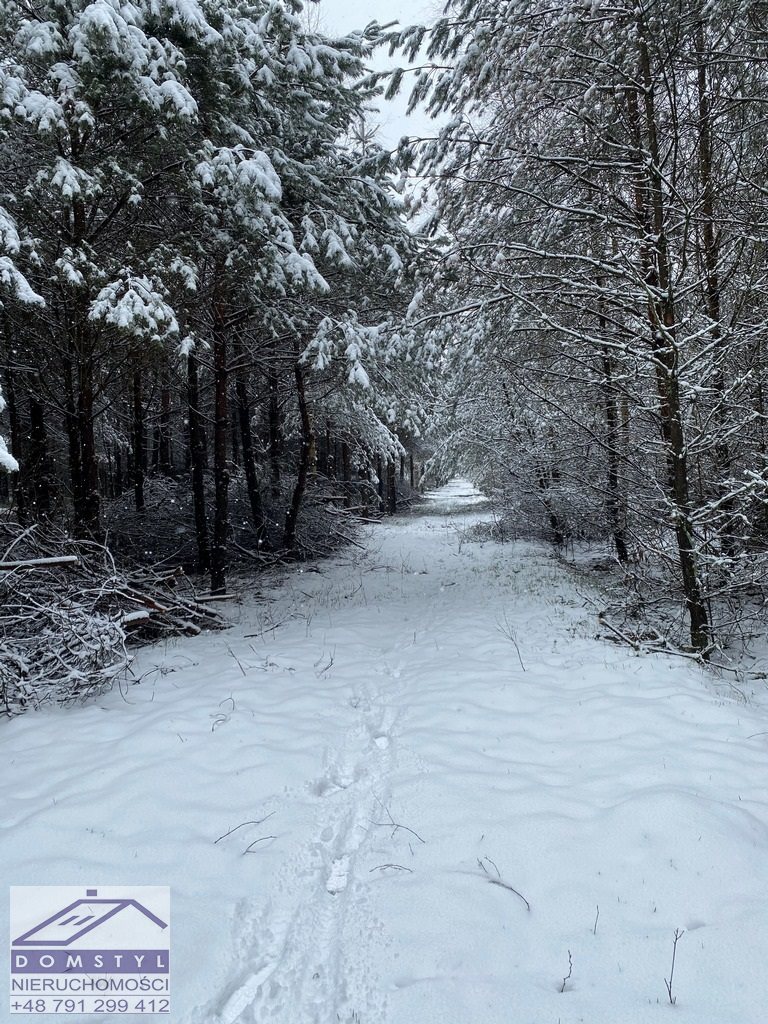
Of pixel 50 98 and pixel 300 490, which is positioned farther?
pixel 300 490

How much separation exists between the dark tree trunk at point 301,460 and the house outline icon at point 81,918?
9.22 metres

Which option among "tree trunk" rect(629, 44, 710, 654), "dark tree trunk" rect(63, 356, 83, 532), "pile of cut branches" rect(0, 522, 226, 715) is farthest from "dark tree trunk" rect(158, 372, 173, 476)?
"tree trunk" rect(629, 44, 710, 654)

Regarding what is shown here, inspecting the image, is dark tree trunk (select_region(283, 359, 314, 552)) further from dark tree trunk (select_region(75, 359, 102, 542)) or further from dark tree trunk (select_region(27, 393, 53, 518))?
dark tree trunk (select_region(27, 393, 53, 518))

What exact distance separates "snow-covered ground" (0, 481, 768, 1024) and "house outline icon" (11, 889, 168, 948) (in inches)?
4.5

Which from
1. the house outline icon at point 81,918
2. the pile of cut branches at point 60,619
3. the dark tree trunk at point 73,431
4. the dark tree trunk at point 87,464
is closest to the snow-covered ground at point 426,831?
the house outline icon at point 81,918

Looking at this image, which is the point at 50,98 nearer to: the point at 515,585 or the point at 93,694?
the point at 93,694

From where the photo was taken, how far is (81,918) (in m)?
2.63

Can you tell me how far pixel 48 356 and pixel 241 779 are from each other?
7.91m

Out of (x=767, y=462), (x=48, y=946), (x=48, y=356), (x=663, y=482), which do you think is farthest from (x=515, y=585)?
(x=48, y=356)

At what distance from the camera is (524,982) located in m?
2.29

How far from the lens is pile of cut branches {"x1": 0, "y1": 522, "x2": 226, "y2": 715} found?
5.09 m

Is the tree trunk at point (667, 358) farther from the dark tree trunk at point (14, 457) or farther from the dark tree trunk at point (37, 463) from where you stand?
the dark tree trunk at point (37, 463)

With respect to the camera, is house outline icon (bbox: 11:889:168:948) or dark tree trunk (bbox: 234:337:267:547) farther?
dark tree trunk (bbox: 234:337:267:547)

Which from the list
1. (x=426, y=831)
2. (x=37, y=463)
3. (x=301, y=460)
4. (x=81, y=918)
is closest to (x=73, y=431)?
(x=37, y=463)
